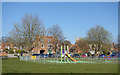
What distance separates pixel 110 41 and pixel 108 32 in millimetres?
3214

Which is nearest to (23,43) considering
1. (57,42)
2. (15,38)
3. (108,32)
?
(15,38)

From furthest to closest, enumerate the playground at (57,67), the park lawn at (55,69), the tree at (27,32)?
the tree at (27,32)
the playground at (57,67)
the park lawn at (55,69)

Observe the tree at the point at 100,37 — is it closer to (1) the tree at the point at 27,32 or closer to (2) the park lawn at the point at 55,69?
(1) the tree at the point at 27,32

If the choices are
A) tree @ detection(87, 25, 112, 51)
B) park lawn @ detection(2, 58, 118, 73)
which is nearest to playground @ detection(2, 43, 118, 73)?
park lawn @ detection(2, 58, 118, 73)

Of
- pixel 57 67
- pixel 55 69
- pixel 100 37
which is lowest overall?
pixel 57 67

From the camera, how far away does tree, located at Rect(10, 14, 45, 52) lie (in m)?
48.4

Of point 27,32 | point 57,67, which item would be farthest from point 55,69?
point 27,32

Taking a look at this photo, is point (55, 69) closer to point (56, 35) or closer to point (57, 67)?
point (57, 67)

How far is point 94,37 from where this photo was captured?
198 feet

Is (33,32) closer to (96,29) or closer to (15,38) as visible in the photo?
(15,38)

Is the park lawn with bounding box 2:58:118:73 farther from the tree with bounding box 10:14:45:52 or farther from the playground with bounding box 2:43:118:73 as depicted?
the tree with bounding box 10:14:45:52

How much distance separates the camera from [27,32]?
4866 cm

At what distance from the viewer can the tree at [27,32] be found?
48.4 meters

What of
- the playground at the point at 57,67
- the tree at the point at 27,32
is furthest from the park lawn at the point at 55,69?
the tree at the point at 27,32
